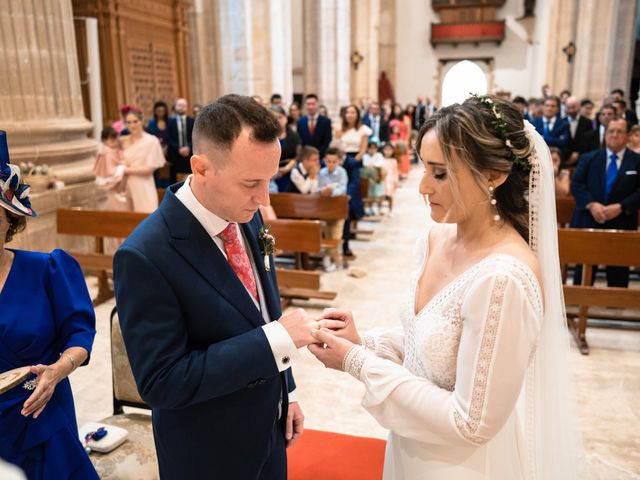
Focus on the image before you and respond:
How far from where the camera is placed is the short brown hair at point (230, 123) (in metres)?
1.41

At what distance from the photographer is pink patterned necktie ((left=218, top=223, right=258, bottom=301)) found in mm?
1584

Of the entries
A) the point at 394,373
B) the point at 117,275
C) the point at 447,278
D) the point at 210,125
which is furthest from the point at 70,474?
the point at 447,278

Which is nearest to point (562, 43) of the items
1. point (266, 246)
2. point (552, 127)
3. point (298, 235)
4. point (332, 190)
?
point (552, 127)

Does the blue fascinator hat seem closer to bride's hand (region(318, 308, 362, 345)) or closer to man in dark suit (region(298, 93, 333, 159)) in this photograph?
bride's hand (region(318, 308, 362, 345))

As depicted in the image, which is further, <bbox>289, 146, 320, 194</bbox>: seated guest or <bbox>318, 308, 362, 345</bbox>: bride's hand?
<bbox>289, 146, 320, 194</bbox>: seated guest

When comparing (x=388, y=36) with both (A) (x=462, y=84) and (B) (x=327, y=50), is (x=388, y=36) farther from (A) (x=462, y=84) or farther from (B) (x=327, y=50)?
(A) (x=462, y=84)

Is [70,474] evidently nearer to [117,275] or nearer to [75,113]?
[117,275]

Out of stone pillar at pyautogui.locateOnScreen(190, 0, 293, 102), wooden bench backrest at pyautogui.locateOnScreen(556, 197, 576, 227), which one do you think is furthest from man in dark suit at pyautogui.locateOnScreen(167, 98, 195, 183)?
wooden bench backrest at pyautogui.locateOnScreen(556, 197, 576, 227)

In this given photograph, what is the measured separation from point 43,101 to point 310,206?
9.53 ft

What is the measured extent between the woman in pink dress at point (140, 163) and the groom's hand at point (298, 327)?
512cm

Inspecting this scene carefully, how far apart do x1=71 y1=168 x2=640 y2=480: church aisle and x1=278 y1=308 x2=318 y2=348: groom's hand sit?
77 cm

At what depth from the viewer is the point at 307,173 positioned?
6.77 metres

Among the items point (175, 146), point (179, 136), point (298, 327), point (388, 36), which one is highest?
point (388, 36)

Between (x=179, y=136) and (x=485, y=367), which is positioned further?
(x=179, y=136)
